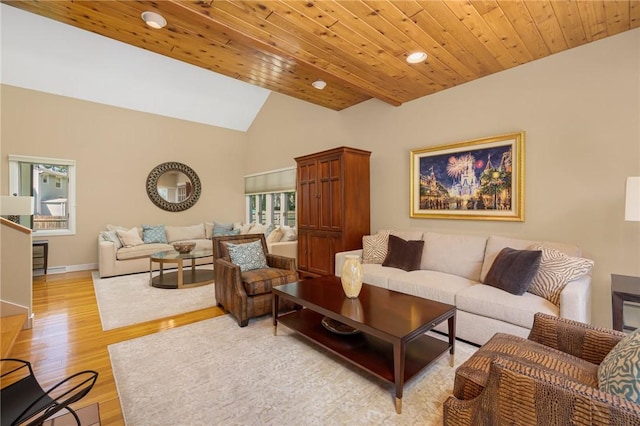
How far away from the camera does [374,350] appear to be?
6.72ft

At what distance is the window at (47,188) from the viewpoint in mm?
5000

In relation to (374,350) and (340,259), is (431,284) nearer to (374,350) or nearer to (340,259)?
(374,350)

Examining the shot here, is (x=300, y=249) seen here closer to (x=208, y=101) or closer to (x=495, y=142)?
(x=495, y=142)

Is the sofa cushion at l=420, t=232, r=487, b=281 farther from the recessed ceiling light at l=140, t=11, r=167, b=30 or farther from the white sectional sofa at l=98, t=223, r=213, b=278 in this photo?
the white sectional sofa at l=98, t=223, r=213, b=278

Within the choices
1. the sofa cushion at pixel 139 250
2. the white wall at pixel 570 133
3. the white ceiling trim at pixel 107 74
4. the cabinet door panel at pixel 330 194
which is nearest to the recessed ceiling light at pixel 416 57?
the white wall at pixel 570 133

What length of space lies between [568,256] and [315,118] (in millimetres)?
4201

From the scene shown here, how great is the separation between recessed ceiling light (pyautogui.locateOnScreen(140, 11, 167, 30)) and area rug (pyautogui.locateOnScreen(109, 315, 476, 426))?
268 centimetres

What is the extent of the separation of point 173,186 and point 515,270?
22.1 ft

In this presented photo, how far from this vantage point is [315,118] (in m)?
5.25

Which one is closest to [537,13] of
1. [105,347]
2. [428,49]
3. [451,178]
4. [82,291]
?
[428,49]

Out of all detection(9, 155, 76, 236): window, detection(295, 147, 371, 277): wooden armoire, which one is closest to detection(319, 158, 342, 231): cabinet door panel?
detection(295, 147, 371, 277): wooden armoire

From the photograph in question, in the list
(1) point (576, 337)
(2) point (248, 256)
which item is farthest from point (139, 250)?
(1) point (576, 337)

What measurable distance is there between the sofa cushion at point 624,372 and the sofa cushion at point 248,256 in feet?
9.46

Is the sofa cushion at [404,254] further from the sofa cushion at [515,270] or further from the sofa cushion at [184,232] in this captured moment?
the sofa cushion at [184,232]
